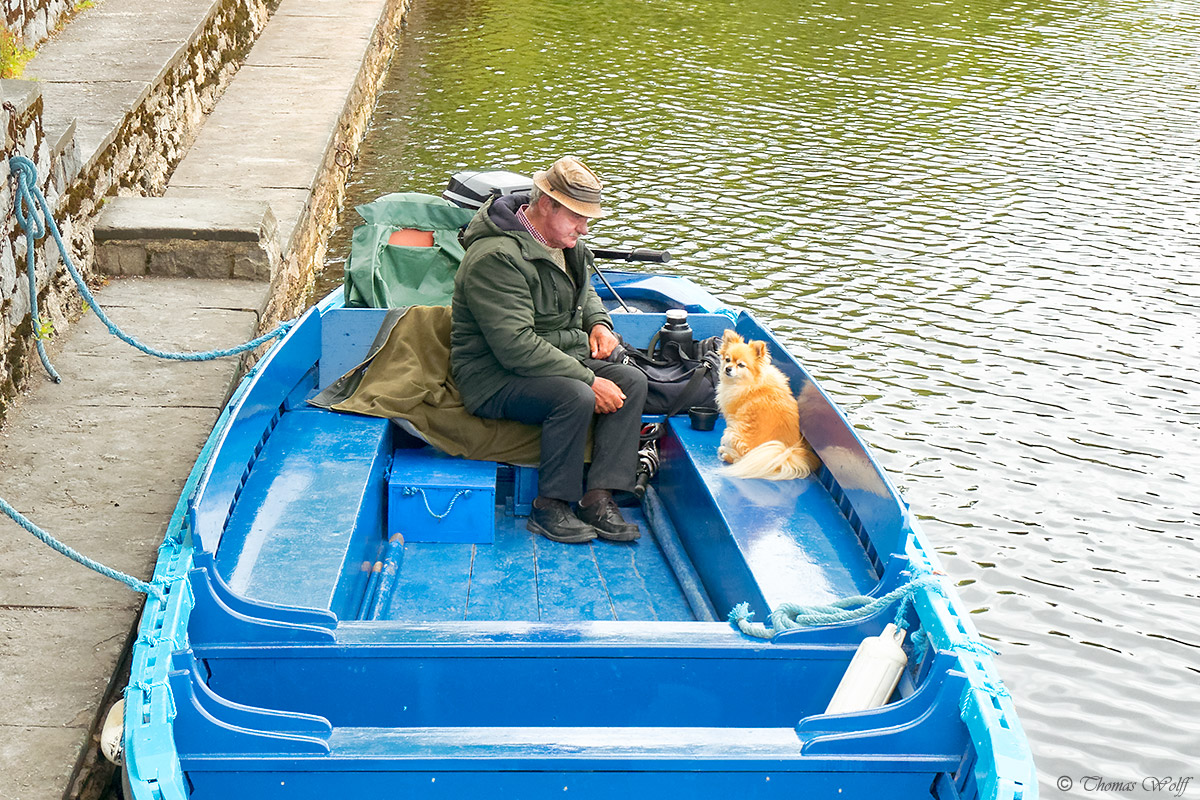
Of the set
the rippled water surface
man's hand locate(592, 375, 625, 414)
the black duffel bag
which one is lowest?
the rippled water surface

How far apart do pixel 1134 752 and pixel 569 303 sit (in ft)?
9.39

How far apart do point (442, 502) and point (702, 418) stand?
119 cm

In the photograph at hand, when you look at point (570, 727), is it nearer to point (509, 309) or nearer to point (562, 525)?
point (562, 525)

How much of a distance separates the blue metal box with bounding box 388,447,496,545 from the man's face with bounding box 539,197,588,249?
3.30 ft

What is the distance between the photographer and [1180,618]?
5.23 meters

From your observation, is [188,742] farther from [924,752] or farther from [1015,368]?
[1015,368]

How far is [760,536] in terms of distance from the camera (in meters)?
4.09

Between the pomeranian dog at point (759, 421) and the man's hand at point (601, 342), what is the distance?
57cm

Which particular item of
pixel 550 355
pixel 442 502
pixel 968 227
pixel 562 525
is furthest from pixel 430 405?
pixel 968 227

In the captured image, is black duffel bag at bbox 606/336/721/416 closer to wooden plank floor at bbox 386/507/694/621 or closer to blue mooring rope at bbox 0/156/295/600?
wooden plank floor at bbox 386/507/694/621

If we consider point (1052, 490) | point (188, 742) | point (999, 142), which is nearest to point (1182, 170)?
point (999, 142)

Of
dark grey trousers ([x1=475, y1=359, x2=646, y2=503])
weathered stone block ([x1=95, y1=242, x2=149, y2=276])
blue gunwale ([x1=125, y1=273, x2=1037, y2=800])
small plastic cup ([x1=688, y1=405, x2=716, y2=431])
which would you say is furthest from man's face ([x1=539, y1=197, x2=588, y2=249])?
weathered stone block ([x1=95, y1=242, x2=149, y2=276])

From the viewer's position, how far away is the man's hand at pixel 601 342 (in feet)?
16.8

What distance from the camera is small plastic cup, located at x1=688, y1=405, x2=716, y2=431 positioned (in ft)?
16.5
